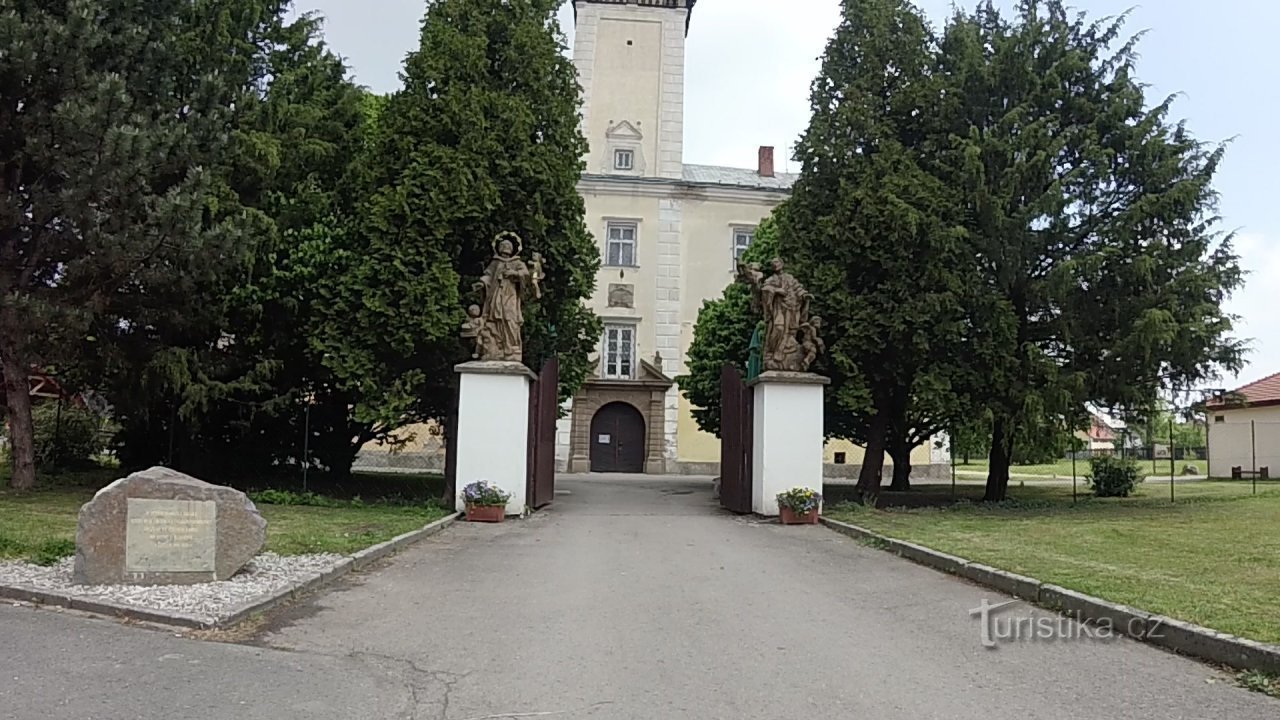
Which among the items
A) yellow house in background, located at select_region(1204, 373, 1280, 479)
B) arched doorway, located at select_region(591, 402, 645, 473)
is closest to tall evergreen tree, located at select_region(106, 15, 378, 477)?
arched doorway, located at select_region(591, 402, 645, 473)

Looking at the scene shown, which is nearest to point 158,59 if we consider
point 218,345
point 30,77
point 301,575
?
point 30,77

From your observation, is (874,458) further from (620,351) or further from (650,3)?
(650,3)

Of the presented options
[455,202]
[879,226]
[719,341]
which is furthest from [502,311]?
[719,341]

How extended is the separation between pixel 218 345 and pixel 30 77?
20.1ft

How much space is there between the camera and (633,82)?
39.0 meters

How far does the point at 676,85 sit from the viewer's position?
128 feet

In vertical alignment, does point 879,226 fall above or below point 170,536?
above

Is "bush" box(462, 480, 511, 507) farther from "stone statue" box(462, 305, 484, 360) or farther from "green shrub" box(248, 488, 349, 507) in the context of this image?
"green shrub" box(248, 488, 349, 507)

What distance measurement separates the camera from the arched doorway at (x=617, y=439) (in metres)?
37.7

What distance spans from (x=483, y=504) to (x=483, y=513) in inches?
5.3

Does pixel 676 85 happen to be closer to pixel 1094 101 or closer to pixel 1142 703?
pixel 1094 101

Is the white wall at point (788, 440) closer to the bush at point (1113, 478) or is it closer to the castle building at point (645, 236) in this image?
the bush at point (1113, 478)

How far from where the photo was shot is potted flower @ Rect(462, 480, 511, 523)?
50.1 feet

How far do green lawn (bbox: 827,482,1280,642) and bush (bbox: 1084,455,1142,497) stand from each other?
9.89 ft
